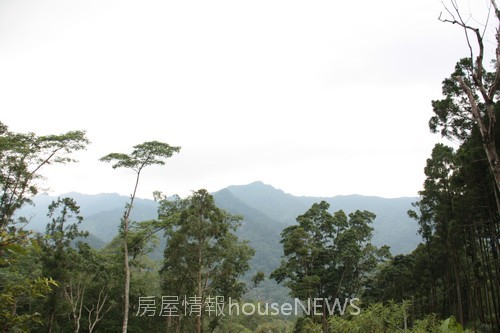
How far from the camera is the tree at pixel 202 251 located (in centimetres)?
1914

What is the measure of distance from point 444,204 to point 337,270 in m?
9.92

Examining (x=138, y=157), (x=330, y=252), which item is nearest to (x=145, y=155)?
(x=138, y=157)

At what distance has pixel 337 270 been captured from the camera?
25.2 metres

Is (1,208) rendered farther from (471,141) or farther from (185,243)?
(471,141)

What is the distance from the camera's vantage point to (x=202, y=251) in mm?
19516

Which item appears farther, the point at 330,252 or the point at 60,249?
the point at 330,252

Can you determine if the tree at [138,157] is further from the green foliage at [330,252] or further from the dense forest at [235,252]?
the green foliage at [330,252]

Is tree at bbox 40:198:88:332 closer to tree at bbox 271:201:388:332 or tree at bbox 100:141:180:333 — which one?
tree at bbox 100:141:180:333

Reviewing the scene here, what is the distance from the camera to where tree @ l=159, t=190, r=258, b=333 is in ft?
62.8

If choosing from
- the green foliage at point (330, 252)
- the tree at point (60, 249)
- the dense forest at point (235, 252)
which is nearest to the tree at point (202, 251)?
the dense forest at point (235, 252)

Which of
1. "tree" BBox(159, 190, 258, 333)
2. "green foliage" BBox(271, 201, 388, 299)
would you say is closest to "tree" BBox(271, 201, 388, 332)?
"green foliage" BBox(271, 201, 388, 299)

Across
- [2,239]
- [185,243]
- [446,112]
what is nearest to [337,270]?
[185,243]

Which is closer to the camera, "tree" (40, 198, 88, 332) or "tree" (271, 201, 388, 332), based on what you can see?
"tree" (40, 198, 88, 332)

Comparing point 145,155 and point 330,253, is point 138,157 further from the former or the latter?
point 330,253
